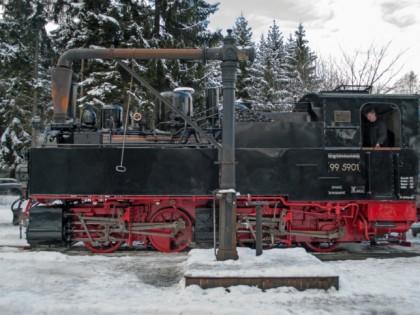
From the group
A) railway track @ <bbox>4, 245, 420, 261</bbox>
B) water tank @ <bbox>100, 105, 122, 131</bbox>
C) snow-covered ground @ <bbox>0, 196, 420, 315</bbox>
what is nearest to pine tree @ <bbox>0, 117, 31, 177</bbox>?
water tank @ <bbox>100, 105, 122, 131</bbox>

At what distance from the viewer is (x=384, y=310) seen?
4.94 metres

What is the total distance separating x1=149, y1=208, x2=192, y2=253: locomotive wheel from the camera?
28.5 ft

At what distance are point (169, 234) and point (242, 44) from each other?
109 ft

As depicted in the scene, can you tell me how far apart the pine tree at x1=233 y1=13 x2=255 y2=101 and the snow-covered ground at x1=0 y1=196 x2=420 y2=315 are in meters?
25.6

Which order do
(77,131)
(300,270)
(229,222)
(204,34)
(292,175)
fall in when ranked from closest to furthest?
(300,270) → (229,222) → (292,175) → (77,131) → (204,34)

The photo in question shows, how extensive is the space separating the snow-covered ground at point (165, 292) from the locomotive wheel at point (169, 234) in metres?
1.20

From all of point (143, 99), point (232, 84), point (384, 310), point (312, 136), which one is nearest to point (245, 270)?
point (384, 310)

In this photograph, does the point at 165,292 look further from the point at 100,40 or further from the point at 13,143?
the point at 13,143

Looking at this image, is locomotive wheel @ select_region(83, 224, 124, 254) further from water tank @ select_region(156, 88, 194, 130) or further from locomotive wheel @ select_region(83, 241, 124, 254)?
water tank @ select_region(156, 88, 194, 130)

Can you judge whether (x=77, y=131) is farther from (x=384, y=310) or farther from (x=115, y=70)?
(x=115, y=70)

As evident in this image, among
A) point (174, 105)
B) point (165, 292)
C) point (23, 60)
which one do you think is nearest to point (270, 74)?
point (23, 60)

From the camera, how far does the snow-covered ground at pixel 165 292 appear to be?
486 cm

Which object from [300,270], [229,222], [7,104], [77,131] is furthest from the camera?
[7,104]

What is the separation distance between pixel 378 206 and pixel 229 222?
143 inches
